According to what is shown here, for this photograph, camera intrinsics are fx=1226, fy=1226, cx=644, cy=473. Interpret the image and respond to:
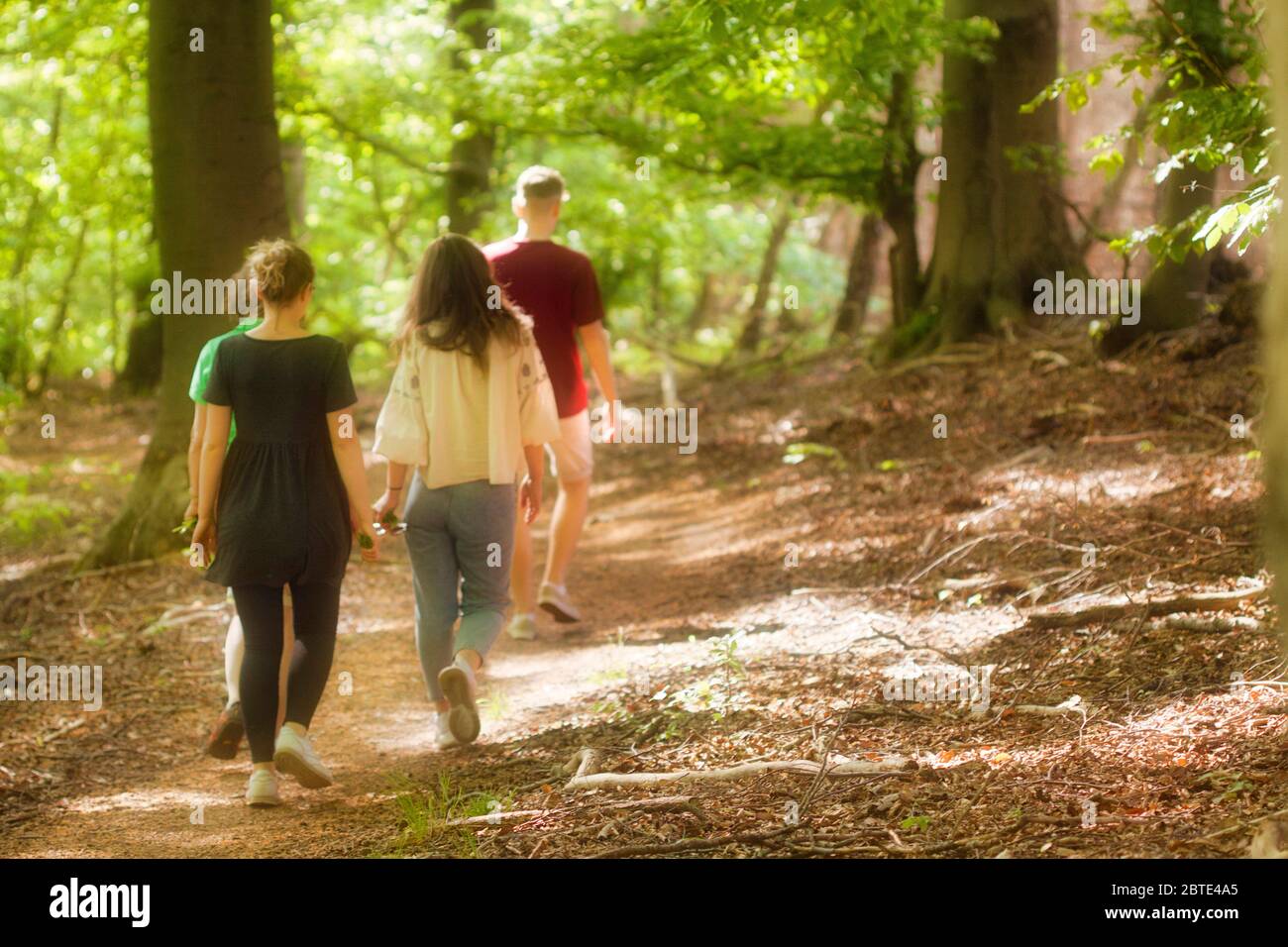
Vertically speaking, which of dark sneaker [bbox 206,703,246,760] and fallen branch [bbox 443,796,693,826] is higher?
dark sneaker [bbox 206,703,246,760]

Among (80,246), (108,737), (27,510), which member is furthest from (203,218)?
(80,246)

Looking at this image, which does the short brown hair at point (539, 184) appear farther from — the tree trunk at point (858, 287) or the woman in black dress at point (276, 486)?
the tree trunk at point (858, 287)

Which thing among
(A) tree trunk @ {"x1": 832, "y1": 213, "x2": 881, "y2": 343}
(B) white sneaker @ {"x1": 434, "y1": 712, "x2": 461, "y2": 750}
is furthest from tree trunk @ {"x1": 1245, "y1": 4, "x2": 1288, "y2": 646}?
(A) tree trunk @ {"x1": 832, "y1": 213, "x2": 881, "y2": 343}

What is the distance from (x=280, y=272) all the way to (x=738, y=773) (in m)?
2.44

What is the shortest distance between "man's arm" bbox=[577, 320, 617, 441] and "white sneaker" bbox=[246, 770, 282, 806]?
8.64 feet

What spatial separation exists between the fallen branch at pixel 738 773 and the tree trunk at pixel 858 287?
12104 mm

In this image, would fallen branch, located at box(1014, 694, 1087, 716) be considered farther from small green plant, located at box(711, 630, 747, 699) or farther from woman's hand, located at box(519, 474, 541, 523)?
woman's hand, located at box(519, 474, 541, 523)

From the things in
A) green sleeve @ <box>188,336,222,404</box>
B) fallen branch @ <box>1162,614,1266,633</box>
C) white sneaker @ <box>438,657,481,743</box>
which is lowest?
white sneaker @ <box>438,657,481,743</box>

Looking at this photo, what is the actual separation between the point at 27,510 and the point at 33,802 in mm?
5007

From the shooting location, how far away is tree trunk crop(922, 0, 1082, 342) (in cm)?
1106

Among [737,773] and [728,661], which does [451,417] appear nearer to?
[728,661]

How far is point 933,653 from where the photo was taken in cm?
533

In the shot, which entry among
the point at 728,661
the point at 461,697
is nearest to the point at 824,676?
the point at 728,661
